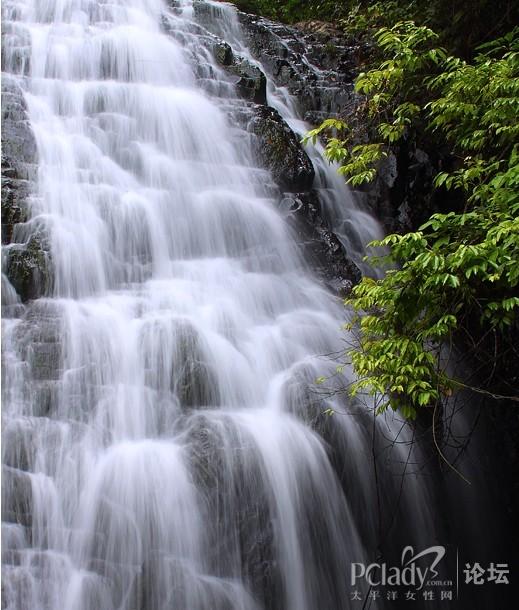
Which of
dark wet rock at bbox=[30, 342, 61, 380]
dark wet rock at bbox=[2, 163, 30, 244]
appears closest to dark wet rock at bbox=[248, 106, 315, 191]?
dark wet rock at bbox=[2, 163, 30, 244]

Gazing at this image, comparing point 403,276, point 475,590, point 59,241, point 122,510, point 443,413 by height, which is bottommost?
point 475,590

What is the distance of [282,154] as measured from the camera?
23.7ft

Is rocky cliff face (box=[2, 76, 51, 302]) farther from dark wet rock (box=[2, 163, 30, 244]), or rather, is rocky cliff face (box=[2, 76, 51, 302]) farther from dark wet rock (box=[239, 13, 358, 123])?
dark wet rock (box=[239, 13, 358, 123])

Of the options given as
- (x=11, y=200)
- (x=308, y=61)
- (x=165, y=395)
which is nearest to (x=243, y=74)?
(x=308, y=61)

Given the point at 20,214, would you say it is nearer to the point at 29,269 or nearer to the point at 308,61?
the point at 29,269

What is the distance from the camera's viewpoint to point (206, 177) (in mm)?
6934

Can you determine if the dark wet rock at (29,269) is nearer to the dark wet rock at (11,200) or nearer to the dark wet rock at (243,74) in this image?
the dark wet rock at (11,200)

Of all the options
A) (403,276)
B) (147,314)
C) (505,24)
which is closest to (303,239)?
(147,314)

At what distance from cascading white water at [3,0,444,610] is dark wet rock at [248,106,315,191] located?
0.72 feet

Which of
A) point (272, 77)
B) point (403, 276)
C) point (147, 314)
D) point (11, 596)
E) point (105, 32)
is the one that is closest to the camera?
point (11, 596)

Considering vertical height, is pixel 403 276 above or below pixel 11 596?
above

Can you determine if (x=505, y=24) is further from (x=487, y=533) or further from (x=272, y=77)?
(x=487, y=533)

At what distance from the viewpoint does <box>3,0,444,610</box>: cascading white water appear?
3971mm

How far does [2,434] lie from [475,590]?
3995 millimetres
